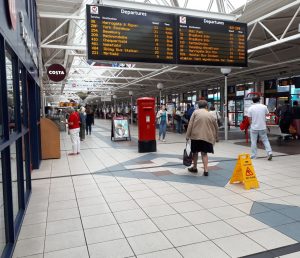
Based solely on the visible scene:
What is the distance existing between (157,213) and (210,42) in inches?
214

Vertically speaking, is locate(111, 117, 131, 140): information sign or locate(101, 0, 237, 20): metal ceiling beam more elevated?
locate(101, 0, 237, 20): metal ceiling beam

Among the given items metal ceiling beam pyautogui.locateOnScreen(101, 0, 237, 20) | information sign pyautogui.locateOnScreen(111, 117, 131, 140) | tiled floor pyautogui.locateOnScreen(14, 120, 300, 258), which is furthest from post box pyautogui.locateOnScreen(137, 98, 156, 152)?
information sign pyautogui.locateOnScreen(111, 117, 131, 140)

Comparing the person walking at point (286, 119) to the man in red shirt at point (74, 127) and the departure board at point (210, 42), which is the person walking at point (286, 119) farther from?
the man in red shirt at point (74, 127)

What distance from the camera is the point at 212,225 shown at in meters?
3.62

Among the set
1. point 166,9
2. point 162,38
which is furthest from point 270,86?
point 162,38

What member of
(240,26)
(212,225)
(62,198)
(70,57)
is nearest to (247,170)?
(212,225)

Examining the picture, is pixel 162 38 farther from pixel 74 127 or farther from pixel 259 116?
pixel 74 127

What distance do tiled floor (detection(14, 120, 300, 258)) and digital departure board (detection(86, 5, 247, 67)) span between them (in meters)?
2.85

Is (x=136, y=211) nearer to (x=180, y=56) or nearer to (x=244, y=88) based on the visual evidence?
(x=180, y=56)

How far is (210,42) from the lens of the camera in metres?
7.86

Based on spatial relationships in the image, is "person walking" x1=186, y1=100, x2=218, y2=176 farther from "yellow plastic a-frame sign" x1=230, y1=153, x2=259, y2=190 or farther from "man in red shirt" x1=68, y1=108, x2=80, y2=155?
"man in red shirt" x1=68, y1=108, x2=80, y2=155

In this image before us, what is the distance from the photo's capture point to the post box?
952 cm

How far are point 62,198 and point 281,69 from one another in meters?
15.2

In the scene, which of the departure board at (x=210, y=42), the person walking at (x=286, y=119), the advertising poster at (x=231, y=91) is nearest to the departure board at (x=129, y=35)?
the departure board at (x=210, y=42)
